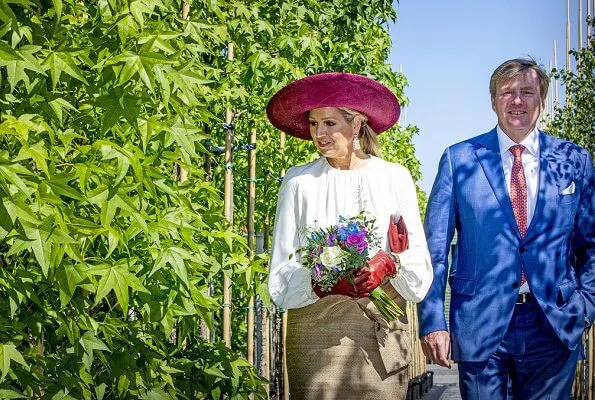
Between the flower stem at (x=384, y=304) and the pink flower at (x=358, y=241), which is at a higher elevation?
the pink flower at (x=358, y=241)

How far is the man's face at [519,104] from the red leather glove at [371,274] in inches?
39.8

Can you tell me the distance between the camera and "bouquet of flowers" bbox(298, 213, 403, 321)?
14.1ft

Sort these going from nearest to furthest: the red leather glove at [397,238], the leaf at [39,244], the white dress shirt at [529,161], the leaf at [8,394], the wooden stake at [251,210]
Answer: the leaf at [39,244] → the leaf at [8,394] → the red leather glove at [397,238] → the white dress shirt at [529,161] → the wooden stake at [251,210]

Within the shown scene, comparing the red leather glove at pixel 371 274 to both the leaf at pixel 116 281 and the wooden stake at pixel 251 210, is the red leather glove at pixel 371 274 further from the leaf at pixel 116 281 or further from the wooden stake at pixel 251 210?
the wooden stake at pixel 251 210

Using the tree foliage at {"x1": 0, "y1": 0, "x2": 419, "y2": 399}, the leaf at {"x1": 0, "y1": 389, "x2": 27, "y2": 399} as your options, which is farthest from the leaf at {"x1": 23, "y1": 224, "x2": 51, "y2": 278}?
the leaf at {"x1": 0, "y1": 389, "x2": 27, "y2": 399}

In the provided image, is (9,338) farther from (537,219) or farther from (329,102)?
(537,219)

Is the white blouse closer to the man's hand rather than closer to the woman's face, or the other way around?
the woman's face

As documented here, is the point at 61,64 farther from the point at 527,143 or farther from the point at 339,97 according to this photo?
the point at 527,143

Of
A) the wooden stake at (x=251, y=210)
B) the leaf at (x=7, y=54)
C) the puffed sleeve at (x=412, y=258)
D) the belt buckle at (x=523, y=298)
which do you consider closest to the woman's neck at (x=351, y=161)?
the puffed sleeve at (x=412, y=258)

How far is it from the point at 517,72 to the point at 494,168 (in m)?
0.45

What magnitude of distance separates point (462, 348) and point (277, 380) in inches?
323

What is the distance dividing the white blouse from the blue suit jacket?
0.25m

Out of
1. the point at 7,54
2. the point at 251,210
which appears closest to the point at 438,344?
the point at 7,54

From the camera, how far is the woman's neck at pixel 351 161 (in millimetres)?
4703
